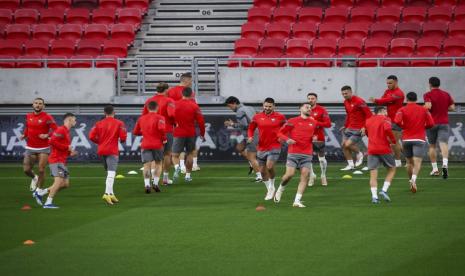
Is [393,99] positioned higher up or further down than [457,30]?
further down

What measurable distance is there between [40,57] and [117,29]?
2561mm

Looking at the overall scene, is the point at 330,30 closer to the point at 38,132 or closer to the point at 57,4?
the point at 57,4

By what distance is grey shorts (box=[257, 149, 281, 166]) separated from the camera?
19594 mm

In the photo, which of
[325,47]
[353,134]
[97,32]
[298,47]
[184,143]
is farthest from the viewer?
[97,32]

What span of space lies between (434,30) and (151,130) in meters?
12.5

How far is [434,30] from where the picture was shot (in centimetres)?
3048

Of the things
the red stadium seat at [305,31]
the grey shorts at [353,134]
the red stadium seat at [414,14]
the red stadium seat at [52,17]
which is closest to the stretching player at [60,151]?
the grey shorts at [353,134]

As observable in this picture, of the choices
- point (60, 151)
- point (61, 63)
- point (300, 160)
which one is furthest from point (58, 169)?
point (61, 63)

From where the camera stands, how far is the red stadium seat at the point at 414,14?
102 ft

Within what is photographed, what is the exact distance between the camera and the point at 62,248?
14141mm

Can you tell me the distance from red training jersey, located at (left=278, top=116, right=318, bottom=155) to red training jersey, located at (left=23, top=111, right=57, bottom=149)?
5108 mm

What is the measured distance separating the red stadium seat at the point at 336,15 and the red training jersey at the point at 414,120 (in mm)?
11018

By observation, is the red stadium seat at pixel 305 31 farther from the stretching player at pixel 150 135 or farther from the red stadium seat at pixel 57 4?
the stretching player at pixel 150 135

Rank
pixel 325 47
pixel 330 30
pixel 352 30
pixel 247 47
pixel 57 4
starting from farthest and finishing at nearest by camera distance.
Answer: pixel 57 4 < pixel 330 30 < pixel 352 30 < pixel 247 47 < pixel 325 47
